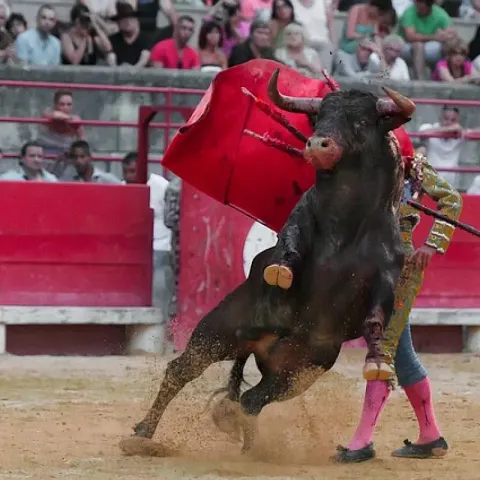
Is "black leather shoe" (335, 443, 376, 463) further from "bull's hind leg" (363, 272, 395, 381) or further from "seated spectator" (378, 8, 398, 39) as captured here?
"seated spectator" (378, 8, 398, 39)

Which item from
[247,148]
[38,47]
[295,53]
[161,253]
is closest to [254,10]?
[295,53]

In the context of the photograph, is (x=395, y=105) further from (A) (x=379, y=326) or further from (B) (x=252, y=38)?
(B) (x=252, y=38)

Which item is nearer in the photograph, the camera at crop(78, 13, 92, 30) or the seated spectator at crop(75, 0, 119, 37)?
the camera at crop(78, 13, 92, 30)

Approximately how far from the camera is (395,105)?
5.42 m

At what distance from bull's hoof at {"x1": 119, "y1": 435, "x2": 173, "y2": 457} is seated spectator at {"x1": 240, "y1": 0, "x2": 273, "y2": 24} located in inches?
289

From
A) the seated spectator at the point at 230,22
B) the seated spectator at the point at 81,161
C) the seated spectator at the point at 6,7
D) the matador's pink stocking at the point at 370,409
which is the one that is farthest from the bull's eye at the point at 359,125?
the seated spectator at the point at 230,22

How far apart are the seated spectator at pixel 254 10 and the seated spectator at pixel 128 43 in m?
0.89

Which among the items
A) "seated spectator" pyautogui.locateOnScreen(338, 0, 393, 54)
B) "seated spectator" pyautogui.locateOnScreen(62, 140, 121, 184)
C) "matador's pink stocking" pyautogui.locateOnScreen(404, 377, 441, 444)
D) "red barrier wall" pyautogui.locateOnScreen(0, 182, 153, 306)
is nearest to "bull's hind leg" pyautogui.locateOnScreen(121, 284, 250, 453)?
"matador's pink stocking" pyautogui.locateOnScreen(404, 377, 441, 444)

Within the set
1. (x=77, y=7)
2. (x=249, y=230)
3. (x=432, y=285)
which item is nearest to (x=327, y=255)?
(x=249, y=230)

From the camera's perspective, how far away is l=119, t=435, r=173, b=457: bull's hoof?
19.1ft

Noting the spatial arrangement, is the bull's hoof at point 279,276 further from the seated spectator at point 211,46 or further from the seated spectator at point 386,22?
the seated spectator at point 386,22

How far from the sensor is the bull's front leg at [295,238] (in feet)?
17.7

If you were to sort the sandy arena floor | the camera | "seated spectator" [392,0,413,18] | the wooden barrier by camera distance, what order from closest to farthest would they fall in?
the sandy arena floor → the wooden barrier → the camera → "seated spectator" [392,0,413,18]

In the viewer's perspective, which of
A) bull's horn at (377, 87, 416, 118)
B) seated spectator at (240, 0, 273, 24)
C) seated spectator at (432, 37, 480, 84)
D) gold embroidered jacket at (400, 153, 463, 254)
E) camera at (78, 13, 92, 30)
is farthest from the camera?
seated spectator at (432, 37, 480, 84)
